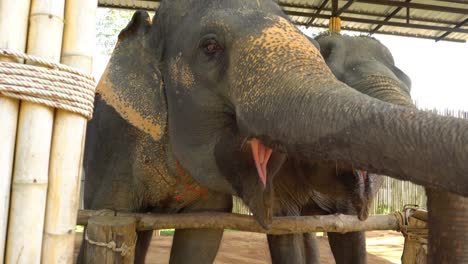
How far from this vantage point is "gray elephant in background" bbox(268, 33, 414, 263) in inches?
87.9

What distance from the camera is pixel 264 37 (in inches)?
68.8

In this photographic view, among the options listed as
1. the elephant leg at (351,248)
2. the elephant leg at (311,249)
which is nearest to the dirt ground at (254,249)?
the elephant leg at (311,249)

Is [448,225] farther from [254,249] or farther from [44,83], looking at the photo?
[254,249]

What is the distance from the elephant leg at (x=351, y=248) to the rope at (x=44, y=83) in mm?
2339

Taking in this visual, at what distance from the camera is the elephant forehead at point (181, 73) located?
207 centimetres

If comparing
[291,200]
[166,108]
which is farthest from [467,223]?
[166,108]

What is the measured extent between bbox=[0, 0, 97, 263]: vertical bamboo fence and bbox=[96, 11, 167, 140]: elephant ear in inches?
38.8

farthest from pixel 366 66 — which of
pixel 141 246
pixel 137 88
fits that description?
pixel 141 246

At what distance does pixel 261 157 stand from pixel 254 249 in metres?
4.76

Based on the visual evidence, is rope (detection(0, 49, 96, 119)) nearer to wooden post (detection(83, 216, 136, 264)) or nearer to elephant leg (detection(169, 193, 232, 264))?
wooden post (detection(83, 216, 136, 264))

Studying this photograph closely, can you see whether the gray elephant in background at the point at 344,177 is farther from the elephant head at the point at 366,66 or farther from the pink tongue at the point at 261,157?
the pink tongue at the point at 261,157

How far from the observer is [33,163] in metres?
1.18

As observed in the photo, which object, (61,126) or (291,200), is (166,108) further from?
(61,126)

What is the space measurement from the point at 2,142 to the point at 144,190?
1356 mm
